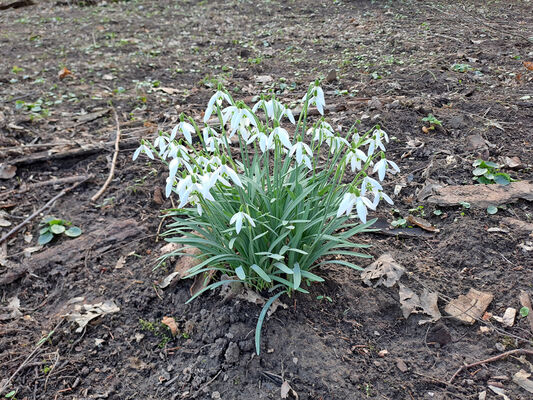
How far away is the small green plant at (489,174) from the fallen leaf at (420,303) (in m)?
1.05

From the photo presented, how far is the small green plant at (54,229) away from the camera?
9.25 ft

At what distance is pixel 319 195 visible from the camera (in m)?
2.14

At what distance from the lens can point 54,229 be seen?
285 cm

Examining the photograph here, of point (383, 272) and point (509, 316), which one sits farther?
point (383, 272)

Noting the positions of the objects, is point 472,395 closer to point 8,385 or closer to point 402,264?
point 402,264

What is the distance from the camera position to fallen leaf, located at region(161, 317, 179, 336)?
6.85 feet

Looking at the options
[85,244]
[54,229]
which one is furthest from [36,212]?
[85,244]

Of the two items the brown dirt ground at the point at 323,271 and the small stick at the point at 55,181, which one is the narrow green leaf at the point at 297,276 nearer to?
the brown dirt ground at the point at 323,271

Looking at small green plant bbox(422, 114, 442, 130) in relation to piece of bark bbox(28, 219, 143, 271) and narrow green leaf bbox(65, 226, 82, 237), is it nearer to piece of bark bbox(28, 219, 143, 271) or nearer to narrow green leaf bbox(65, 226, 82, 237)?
piece of bark bbox(28, 219, 143, 271)

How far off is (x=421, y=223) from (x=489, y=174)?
65 centimetres

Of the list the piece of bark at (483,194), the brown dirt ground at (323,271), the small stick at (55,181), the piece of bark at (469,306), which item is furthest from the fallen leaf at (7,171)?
the piece of bark at (469,306)

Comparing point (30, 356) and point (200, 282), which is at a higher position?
point (200, 282)

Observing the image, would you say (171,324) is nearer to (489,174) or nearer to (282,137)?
(282,137)

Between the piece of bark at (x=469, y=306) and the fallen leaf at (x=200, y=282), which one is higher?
the piece of bark at (x=469, y=306)
